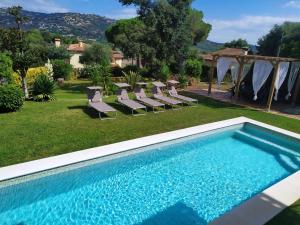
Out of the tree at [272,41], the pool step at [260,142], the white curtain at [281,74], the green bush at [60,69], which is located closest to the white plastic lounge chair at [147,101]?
the pool step at [260,142]

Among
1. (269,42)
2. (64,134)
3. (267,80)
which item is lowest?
(64,134)

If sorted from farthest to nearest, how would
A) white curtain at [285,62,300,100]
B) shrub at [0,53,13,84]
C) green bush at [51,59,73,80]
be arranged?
1. green bush at [51,59,73,80]
2. white curtain at [285,62,300,100]
3. shrub at [0,53,13,84]

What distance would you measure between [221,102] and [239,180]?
342 inches

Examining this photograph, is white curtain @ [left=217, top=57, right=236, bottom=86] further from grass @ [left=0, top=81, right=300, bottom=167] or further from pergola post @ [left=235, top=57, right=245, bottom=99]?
grass @ [left=0, top=81, right=300, bottom=167]

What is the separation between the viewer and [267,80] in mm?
15062

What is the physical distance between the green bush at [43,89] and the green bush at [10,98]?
Answer: 204cm

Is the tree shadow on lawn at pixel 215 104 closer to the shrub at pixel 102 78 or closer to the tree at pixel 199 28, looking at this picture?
the shrub at pixel 102 78

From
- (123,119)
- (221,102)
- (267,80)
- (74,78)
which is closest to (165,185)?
(123,119)

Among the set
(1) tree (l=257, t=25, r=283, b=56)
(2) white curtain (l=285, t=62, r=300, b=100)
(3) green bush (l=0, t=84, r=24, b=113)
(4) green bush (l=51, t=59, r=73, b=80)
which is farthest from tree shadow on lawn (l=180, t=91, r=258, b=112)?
(1) tree (l=257, t=25, r=283, b=56)

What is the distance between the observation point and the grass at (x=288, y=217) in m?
4.78

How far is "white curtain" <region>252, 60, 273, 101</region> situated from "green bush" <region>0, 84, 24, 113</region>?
11.8 metres

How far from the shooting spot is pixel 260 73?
1441 cm

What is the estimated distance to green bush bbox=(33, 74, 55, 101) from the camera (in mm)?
12516

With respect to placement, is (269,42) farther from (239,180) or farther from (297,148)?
(239,180)
